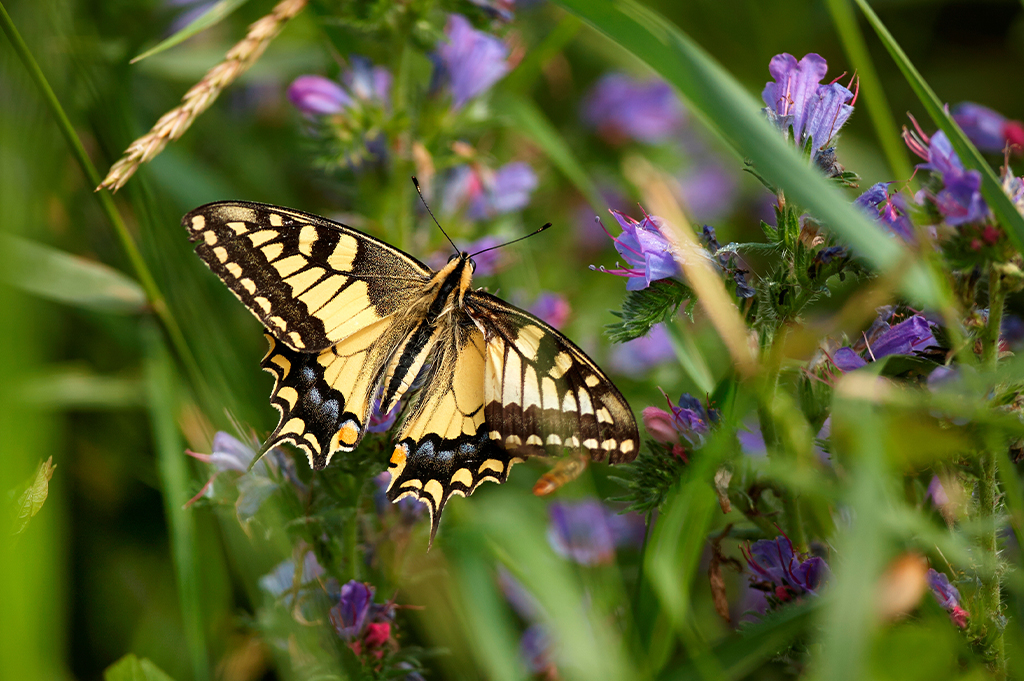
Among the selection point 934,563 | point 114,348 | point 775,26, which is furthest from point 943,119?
point 114,348

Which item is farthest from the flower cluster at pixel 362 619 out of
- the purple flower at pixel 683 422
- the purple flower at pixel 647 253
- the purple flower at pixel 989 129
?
the purple flower at pixel 989 129

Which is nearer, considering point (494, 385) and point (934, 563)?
point (934, 563)

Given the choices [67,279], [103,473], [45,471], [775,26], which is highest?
[775,26]

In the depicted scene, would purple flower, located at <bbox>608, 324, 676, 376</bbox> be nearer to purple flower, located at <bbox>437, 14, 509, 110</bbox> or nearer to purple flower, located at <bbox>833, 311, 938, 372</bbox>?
purple flower, located at <bbox>437, 14, 509, 110</bbox>

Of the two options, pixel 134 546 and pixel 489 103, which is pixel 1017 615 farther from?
pixel 134 546

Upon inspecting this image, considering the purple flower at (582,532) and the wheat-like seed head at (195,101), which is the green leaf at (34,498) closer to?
the wheat-like seed head at (195,101)

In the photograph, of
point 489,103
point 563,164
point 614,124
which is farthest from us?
point 614,124
